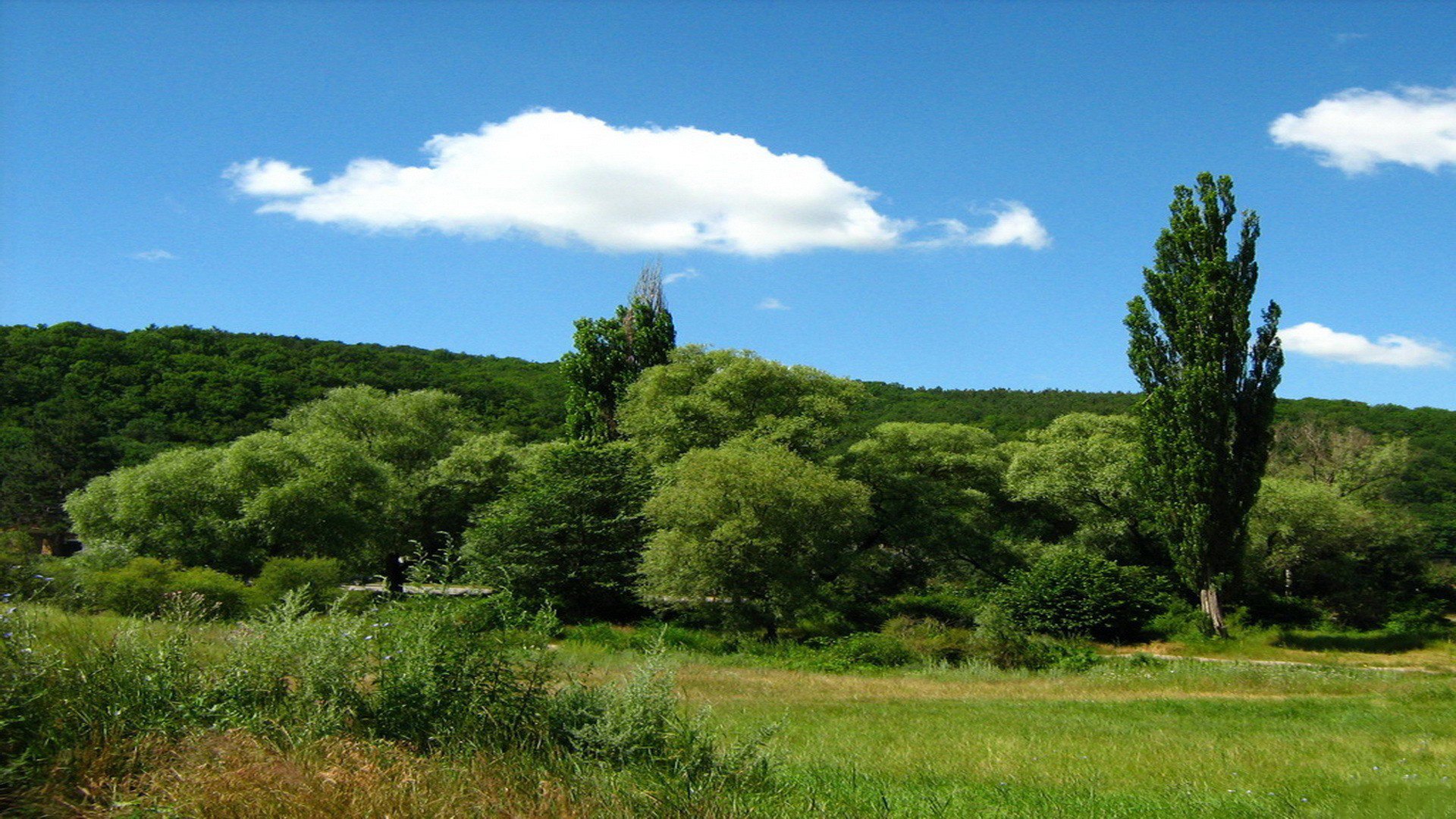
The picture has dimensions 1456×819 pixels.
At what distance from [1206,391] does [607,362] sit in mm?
24634

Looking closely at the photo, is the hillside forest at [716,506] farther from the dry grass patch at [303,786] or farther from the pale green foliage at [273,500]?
the dry grass patch at [303,786]

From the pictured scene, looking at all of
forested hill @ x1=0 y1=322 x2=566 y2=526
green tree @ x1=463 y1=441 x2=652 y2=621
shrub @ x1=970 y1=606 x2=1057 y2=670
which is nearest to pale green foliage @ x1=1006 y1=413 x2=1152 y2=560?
shrub @ x1=970 y1=606 x2=1057 y2=670

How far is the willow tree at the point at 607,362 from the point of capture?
141 feet

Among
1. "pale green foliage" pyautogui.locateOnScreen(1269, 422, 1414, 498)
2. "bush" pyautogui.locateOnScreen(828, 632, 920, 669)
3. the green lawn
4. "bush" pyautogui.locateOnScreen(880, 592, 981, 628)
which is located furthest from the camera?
"pale green foliage" pyautogui.locateOnScreen(1269, 422, 1414, 498)

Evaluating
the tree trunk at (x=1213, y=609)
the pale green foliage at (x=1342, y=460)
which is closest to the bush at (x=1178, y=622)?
the tree trunk at (x=1213, y=609)

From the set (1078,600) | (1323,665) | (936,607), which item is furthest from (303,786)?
(936,607)

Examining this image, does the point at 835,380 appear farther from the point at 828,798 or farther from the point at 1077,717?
the point at 828,798

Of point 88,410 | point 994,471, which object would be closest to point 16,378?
point 88,410

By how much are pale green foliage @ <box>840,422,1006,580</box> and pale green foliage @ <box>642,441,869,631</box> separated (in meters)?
6.89

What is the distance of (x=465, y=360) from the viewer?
8425 cm

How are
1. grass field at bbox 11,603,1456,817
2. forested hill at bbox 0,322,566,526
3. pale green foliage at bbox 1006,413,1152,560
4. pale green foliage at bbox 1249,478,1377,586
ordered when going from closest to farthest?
grass field at bbox 11,603,1456,817 → pale green foliage at bbox 1249,478,1377,586 → pale green foliage at bbox 1006,413,1152,560 → forested hill at bbox 0,322,566,526

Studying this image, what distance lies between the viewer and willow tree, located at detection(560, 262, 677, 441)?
42.9 m

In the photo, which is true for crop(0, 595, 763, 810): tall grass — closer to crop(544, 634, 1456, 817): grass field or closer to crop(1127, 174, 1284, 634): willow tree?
crop(544, 634, 1456, 817): grass field

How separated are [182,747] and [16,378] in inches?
2522
